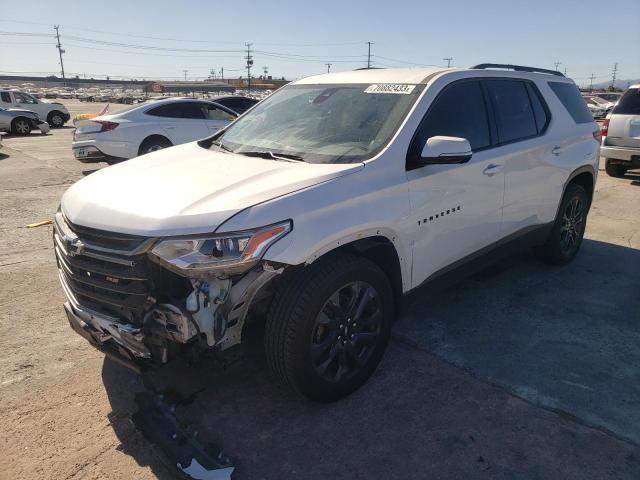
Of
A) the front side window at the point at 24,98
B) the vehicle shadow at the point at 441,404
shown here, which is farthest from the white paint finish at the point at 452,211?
the front side window at the point at 24,98

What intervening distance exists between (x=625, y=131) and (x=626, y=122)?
169 mm

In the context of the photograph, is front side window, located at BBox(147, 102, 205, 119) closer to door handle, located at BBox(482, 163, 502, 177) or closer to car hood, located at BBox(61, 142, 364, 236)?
car hood, located at BBox(61, 142, 364, 236)

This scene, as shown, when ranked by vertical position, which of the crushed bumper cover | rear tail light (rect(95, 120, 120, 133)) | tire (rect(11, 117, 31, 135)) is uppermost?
rear tail light (rect(95, 120, 120, 133))

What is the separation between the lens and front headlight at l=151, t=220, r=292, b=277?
7.52 feet

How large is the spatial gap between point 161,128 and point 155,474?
906 centimetres

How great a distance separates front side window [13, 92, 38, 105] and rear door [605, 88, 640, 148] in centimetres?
2328

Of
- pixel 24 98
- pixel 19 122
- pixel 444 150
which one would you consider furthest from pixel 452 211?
pixel 24 98

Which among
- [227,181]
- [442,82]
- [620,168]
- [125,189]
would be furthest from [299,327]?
[620,168]

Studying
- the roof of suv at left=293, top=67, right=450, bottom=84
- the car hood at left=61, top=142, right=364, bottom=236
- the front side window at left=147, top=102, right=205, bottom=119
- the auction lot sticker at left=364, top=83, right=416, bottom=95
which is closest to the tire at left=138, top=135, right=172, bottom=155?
the front side window at left=147, top=102, right=205, bottom=119

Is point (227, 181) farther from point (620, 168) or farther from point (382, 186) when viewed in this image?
point (620, 168)

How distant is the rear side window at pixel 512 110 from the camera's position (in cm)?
392

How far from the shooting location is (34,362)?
11.0ft

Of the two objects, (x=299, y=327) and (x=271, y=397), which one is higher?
(x=299, y=327)

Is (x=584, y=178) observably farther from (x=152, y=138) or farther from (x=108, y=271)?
(x=152, y=138)
